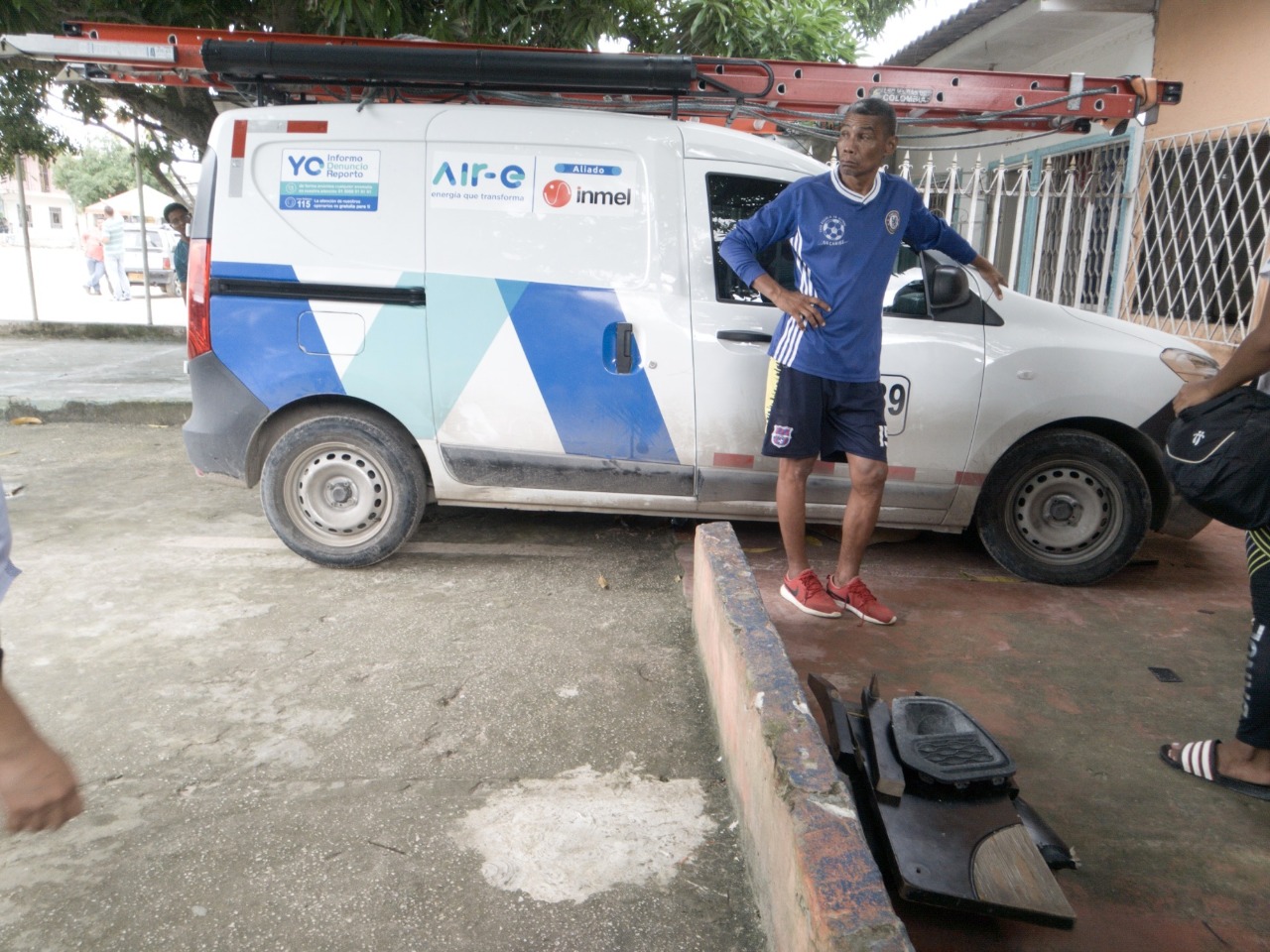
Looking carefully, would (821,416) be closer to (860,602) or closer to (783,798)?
(860,602)

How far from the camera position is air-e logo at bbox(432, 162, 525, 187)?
4039 mm

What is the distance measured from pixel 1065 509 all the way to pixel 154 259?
1101 inches

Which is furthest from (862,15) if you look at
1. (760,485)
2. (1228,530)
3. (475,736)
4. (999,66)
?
(475,736)

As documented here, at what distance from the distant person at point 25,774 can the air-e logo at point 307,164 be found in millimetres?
3074

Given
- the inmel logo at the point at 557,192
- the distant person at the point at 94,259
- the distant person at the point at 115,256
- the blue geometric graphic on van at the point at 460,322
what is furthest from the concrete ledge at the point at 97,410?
the distant person at the point at 94,259

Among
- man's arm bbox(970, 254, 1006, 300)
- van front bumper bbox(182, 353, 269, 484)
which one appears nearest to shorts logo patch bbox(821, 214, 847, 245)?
man's arm bbox(970, 254, 1006, 300)

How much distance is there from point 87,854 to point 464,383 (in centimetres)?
237

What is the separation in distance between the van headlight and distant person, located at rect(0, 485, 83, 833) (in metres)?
4.07

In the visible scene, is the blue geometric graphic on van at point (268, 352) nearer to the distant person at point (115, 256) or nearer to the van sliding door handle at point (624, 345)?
the van sliding door handle at point (624, 345)

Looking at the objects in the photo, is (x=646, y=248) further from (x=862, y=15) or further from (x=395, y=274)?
(x=862, y=15)

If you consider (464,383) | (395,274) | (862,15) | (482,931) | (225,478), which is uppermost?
(862,15)

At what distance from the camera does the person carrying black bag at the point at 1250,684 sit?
2559mm

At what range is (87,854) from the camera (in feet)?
7.71

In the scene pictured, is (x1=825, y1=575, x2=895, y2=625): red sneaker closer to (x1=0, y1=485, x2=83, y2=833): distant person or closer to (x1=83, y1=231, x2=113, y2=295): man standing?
(x1=0, y1=485, x2=83, y2=833): distant person
